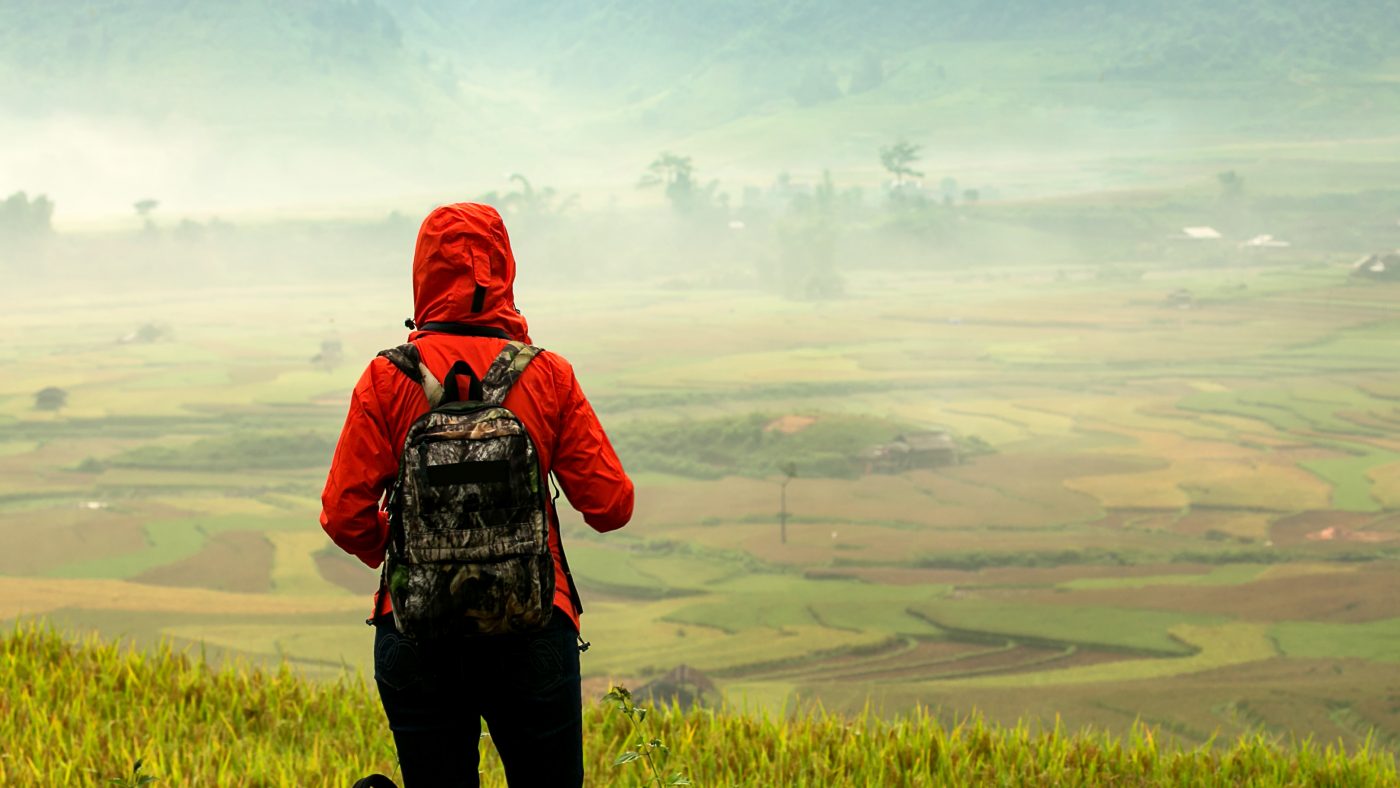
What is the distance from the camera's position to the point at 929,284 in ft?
326

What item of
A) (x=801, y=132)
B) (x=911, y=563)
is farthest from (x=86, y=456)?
(x=801, y=132)

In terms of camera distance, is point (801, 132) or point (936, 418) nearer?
point (936, 418)

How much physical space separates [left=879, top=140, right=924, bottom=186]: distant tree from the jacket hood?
96.1m

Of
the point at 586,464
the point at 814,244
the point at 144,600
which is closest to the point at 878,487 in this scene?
the point at 144,600

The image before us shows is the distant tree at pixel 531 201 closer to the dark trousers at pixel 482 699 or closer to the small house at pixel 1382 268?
the small house at pixel 1382 268

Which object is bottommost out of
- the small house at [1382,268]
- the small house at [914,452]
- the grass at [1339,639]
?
the grass at [1339,639]

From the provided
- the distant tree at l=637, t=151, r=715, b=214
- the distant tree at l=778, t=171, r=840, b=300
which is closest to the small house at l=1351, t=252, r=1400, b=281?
the distant tree at l=778, t=171, r=840, b=300

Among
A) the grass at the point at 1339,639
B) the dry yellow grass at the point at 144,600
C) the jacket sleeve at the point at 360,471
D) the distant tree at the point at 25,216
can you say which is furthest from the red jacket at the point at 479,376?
the distant tree at the point at 25,216

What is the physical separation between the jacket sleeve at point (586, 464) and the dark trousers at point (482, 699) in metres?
0.26

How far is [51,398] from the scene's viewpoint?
7594cm

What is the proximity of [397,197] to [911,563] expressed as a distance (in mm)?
70970

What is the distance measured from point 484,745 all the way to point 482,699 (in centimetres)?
319

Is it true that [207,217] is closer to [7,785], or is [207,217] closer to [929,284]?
[929,284]

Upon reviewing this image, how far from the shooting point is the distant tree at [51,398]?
75.1 m
